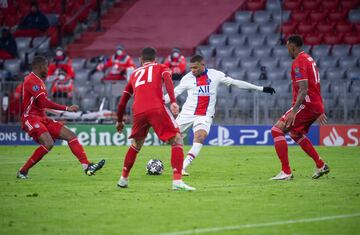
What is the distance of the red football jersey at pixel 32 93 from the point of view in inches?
646

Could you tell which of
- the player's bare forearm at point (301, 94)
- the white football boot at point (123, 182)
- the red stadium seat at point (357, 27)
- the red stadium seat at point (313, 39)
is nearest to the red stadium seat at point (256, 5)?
the red stadium seat at point (313, 39)

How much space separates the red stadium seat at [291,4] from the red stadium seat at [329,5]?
100 centimetres

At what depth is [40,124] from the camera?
16.6 m

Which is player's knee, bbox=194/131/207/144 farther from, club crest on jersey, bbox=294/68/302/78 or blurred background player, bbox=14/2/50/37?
blurred background player, bbox=14/2/50/37

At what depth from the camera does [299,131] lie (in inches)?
622

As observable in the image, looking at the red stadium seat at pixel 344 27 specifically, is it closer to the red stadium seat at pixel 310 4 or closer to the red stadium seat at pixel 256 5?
the red stadium seat at pixel 310 4

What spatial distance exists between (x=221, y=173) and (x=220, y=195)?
Answer: 14.4 ft

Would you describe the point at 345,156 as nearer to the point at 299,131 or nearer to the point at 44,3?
the point at 299,131

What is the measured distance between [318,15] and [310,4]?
0.74 meters

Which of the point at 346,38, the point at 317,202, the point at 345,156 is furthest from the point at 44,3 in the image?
the point at 317,202

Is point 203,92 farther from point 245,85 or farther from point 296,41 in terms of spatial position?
point 296,41

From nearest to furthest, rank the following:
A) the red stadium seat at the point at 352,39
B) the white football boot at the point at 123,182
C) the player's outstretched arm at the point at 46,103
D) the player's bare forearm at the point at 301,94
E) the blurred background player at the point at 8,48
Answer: the white football boot at the point at 123,182 < the player's bare forearm at the point at 301,94 < the player's outstretched arm at the point at 46,103 < the red stadium seat at the point at 352,39 < the blurred background player at the point at 8,48

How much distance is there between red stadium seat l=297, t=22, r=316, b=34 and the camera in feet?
107

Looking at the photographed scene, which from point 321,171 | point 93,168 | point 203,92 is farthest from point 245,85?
point 93,168
